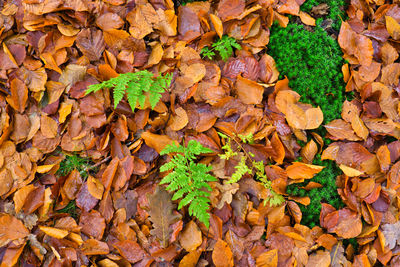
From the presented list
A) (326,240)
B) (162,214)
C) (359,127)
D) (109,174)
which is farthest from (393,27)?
(109,174)

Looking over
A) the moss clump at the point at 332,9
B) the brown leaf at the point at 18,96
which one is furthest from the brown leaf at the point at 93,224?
the moss clump at the point at 332,9

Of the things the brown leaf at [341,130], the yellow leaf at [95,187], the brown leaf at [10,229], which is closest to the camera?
the brown leaf at [10,229]

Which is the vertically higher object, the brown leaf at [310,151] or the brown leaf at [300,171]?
the brown leaf at [310,151]

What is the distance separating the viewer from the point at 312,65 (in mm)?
2859

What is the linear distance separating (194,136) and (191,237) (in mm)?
825

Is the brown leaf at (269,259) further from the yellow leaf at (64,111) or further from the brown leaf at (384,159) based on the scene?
the yellow leaf at (64,111)

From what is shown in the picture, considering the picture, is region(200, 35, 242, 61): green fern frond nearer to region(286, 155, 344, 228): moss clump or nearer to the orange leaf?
the orange leaf

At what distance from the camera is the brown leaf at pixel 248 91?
108 inches

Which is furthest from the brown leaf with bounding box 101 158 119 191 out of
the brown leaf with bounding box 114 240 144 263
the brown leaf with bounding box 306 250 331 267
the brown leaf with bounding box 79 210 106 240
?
the brown leaf with bounding box 306 250 331 267

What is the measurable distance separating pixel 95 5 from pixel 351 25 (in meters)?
2.35

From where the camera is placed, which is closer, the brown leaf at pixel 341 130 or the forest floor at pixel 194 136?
the forest floor at pixel 194 136

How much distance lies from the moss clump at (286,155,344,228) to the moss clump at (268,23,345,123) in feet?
1.49

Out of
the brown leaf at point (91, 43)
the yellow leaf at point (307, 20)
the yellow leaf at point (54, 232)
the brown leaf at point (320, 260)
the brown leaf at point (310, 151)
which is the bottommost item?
the brown leaf at point (320, 260)

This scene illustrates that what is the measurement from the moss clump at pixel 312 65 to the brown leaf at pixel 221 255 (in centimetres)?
142
